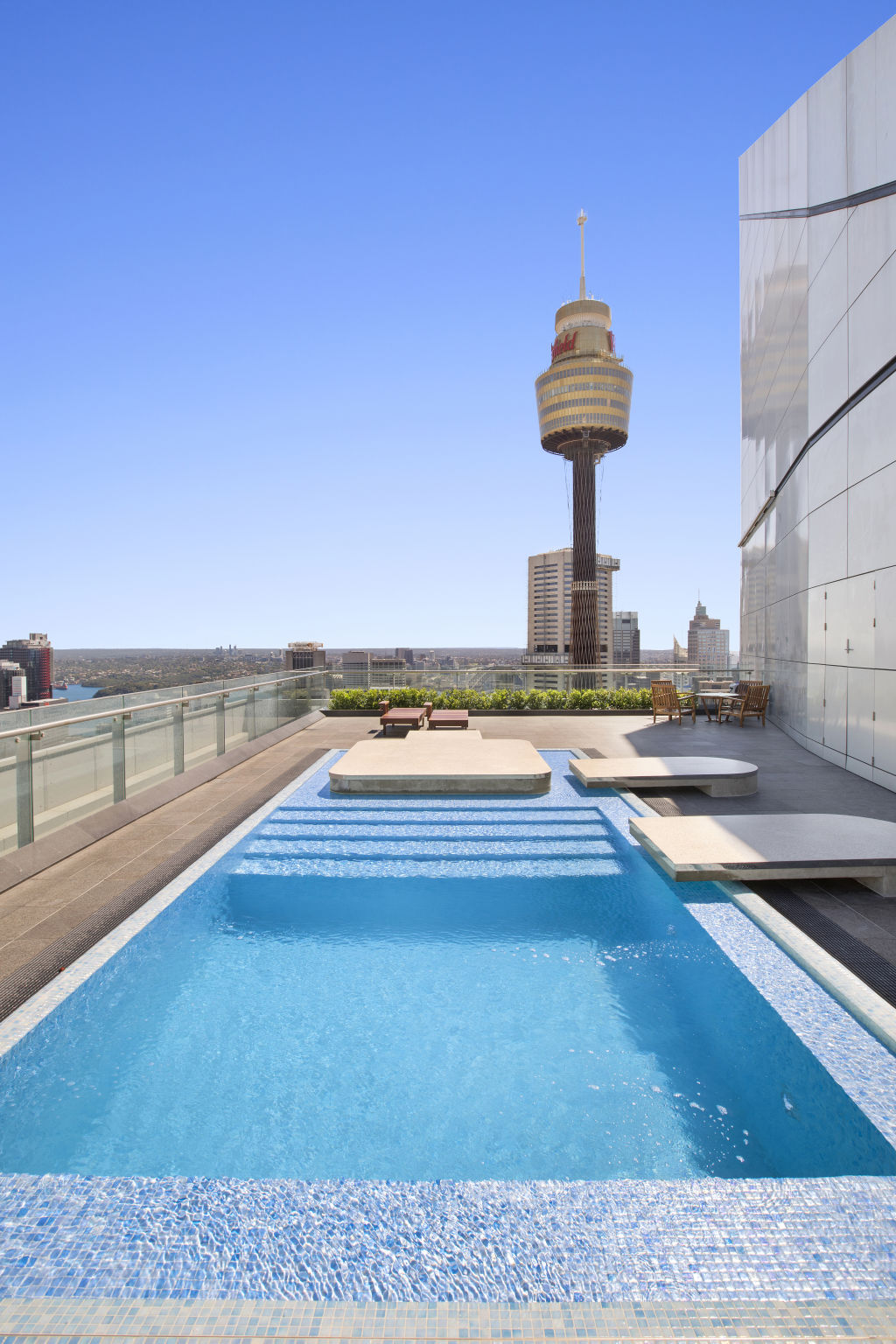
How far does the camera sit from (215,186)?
1321 cm

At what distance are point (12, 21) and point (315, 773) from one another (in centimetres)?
1108

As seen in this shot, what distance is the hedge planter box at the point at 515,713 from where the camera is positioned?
48.6 ft

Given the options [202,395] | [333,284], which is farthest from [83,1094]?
[202,395]

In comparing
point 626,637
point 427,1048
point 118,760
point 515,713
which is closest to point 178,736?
point 118,760

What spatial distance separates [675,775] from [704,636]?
6751 inches

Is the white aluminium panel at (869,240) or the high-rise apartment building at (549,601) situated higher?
the high-rise apartment building at (549,601)

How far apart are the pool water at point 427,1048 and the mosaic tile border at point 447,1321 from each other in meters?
0.58

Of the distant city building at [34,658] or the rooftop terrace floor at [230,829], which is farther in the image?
the distant city building at [34,658]

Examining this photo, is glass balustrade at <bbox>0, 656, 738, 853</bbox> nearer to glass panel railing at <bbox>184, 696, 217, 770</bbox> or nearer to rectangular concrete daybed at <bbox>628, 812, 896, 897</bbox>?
glass panel railing at <bbox>184, 696, 217, 770</bbox>

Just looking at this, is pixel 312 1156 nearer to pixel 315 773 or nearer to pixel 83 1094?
pixel 83 1094

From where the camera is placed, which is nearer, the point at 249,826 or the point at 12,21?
the point at 249,826

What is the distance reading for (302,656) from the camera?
14305 millimetres

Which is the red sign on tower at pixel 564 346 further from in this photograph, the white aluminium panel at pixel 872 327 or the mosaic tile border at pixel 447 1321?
the mosaic tile border at pixel 447 1321

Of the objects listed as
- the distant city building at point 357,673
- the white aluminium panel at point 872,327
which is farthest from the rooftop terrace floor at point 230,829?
the white aluminium panel at point 872,327
